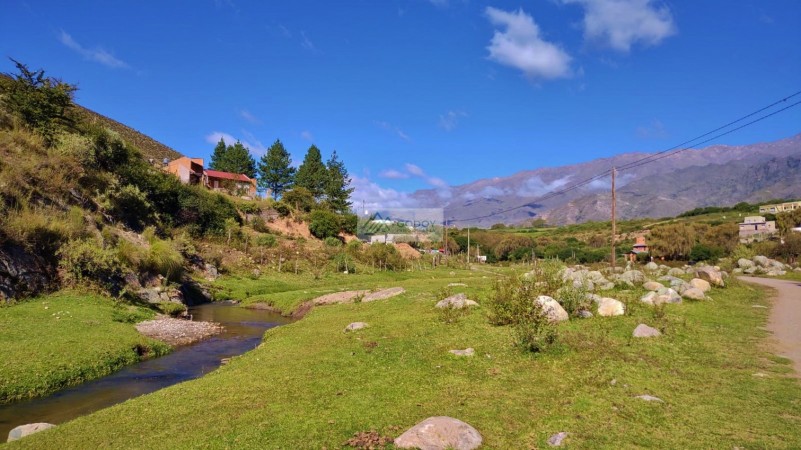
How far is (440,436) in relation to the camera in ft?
24.1

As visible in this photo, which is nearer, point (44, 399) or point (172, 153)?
point (44, 399)

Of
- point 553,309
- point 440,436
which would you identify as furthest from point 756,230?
point 440,436

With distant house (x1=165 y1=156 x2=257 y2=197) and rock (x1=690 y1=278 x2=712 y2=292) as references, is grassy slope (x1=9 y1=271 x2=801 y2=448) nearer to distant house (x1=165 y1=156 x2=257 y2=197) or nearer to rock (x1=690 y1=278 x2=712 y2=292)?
rock (x1=690 y1=278 x2=712 y2=292)

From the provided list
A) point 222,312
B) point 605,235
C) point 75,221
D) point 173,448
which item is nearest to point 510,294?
point 173,448

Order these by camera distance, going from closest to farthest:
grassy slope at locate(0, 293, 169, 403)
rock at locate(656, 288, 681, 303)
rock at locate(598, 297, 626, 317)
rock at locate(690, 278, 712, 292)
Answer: grassy slope at locate(0, 293, 169, 403), rock at locate(598, 297, 626, 317), rock at locate(656, 288, 681, 303), rock at locate(690, 278, 712, 292)

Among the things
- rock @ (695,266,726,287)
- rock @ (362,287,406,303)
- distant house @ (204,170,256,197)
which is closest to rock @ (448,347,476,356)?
rock @ (362,287,406,303)

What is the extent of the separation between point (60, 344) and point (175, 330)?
5927mm

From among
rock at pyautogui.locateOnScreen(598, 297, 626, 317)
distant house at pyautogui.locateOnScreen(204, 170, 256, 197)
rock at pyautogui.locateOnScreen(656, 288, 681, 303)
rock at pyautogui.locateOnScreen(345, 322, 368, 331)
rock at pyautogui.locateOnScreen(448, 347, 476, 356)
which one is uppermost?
distant house at pyautogui.locateOnScreen(204, 170, 256, 197)

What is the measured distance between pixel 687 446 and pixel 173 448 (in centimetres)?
827

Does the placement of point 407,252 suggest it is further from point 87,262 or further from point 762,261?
point 87,262

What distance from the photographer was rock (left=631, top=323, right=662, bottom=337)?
1420cm

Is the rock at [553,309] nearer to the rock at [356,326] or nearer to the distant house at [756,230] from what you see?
the rock at [356,326]

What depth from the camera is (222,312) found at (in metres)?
28.7

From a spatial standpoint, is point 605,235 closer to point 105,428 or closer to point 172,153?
point 172,153
